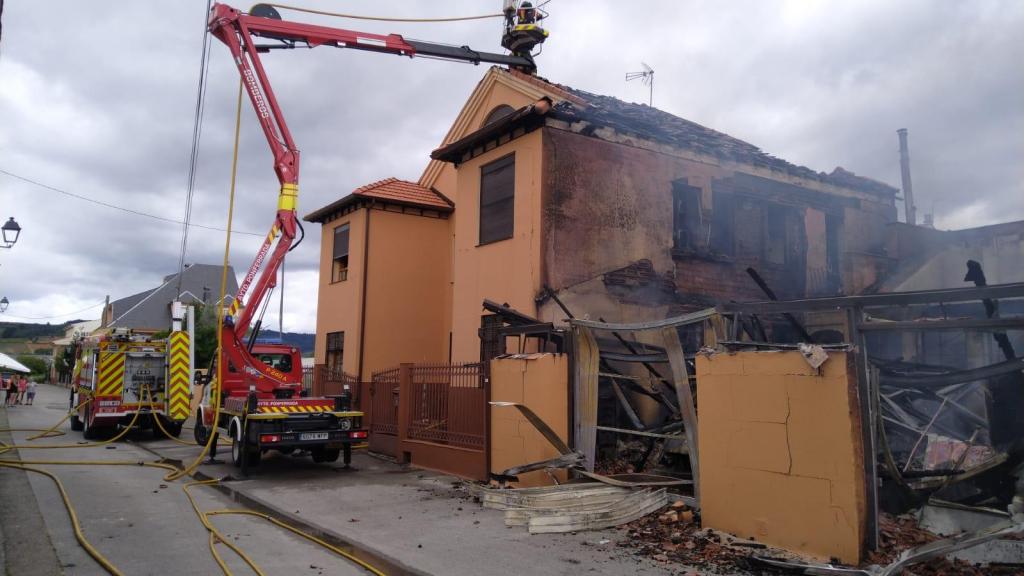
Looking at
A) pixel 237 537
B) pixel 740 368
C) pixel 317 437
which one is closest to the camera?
pixel 740 368

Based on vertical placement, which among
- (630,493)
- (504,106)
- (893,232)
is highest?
(504,106)

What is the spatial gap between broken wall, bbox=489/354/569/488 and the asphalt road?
3.58m

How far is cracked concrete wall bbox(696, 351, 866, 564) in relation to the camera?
609 cm

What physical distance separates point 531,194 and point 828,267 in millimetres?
8359

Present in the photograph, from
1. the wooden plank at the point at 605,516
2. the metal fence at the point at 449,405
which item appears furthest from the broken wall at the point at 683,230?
the wooden plank at the point at 605,516

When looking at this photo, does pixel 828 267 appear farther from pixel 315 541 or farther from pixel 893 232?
pixel 315 541

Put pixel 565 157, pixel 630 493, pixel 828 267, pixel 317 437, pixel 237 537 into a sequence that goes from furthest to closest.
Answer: pixel 828 267 < pixel 565 157 < pixel 317 437 < pixel 630 493 < pixel 237 537

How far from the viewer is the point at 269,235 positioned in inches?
542

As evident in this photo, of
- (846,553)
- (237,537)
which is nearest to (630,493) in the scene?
(846,553)

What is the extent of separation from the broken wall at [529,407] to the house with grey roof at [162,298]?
158 ft

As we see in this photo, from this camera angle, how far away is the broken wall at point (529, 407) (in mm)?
9812

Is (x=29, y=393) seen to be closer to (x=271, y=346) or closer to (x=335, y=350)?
(x=335, y=350)

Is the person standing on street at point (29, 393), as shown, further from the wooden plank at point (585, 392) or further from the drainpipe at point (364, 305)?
the wooden plank at point (585, 392)

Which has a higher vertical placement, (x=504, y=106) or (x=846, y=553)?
(x=504, y=106)
